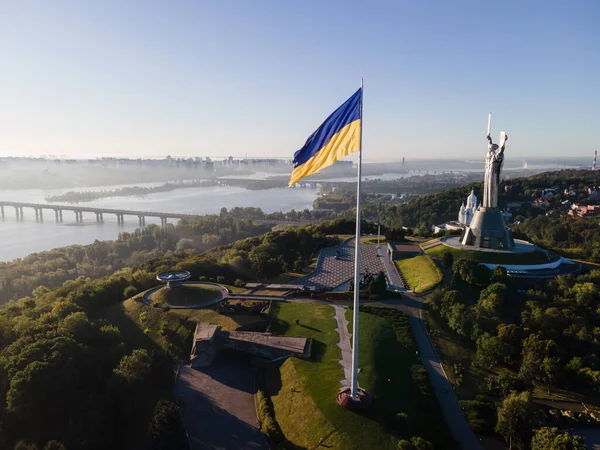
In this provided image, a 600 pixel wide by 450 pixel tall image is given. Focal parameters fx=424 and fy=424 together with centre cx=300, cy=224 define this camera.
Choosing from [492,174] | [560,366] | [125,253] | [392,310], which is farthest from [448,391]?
[125,253]

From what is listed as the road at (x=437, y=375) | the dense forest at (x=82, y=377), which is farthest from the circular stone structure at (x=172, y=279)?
the road at (x=437, y=375)

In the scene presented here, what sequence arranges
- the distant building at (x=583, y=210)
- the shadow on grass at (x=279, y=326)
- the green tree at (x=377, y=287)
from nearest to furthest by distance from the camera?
the shadow on grass at (x=279, y=326) → the green tree at (x=377, y=287) → the distant building at (x=583, y=210)

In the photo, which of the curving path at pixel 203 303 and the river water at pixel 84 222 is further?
the river water at pixel 84 222

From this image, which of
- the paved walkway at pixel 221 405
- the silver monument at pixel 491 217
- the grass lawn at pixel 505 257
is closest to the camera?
the paved walkway at pixel 221 405

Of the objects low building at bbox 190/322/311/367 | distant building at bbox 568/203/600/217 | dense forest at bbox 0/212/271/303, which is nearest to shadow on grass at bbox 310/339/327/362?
low building at bbox 190/322/311/367

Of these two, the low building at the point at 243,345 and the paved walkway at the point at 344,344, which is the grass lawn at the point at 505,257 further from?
the low building at the point at 243,345

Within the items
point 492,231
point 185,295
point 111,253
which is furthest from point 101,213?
point 492,231
